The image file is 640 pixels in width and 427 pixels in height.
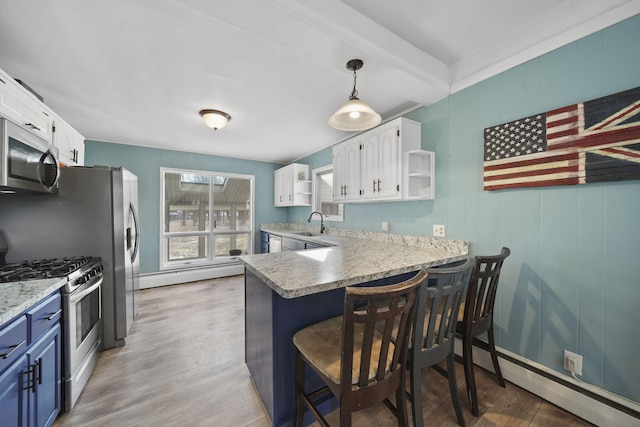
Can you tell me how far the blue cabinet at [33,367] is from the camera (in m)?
1.04

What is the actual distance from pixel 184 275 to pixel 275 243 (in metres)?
1.75

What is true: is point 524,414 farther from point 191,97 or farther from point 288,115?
point 191,97

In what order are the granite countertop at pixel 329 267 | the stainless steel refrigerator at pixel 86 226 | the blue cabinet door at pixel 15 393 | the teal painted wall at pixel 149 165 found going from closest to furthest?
1. the blue cabinet door at pixel 15 393
2. the granite countertop at pixel 329 267
3. the stainless steel refrigerator at pixel 86 226
4. the teal painted wall at pixel 149 165

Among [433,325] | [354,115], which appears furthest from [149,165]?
[433,325]

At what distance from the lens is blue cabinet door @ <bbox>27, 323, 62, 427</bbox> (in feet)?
4.01

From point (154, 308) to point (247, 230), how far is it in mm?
2214

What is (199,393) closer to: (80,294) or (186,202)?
(80,294)

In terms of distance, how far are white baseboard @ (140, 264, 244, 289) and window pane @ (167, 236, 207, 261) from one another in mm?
304

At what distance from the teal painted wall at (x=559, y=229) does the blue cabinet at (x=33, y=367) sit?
9.52ft

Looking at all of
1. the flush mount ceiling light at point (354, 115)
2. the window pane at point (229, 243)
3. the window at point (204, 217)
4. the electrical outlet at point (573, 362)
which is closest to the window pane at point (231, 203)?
the window at point (204, 217)

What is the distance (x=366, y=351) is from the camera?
93 cm

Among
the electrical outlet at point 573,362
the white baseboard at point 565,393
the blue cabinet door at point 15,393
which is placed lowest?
the white baseboard at point 565,393

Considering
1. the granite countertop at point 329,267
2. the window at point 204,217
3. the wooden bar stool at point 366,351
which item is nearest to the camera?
the wooden bar stool at point 366,351

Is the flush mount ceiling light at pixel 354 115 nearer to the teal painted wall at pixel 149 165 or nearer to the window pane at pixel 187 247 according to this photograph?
the teal painted wall at pixel 149 165
